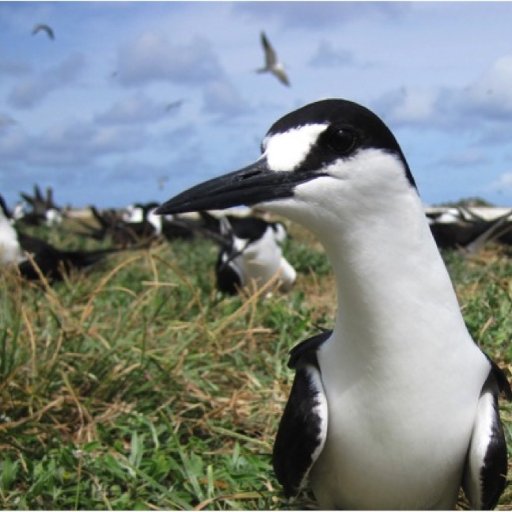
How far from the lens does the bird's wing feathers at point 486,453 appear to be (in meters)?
2.15

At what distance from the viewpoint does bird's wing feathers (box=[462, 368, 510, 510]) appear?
2.15m

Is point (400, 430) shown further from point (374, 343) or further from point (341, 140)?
point (341, 140)

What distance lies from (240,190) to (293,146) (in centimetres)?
16

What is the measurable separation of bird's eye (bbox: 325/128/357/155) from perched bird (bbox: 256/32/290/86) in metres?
5.18

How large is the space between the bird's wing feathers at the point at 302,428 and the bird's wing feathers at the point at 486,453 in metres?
0.38

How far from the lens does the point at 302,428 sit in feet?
7.39

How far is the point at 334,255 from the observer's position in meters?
2.10

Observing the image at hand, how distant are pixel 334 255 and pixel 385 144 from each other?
29 cm

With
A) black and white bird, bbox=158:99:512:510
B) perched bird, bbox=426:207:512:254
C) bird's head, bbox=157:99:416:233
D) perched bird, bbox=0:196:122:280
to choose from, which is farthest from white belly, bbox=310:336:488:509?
perched bird, bbox=0:196:122:280

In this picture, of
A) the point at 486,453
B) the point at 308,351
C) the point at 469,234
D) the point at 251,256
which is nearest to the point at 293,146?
the point at 308,351

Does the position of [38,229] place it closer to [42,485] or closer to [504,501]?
[42,485]

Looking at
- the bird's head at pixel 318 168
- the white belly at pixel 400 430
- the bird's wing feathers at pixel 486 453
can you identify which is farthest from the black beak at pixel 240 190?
the bird's wing feathers at pixel 486 453

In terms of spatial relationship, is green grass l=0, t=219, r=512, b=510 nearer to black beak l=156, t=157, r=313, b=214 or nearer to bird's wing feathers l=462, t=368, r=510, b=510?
bird's wing feathers l=462, t=368, r=510, b=510

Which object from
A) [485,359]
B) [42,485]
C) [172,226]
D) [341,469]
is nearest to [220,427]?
[42,485]
